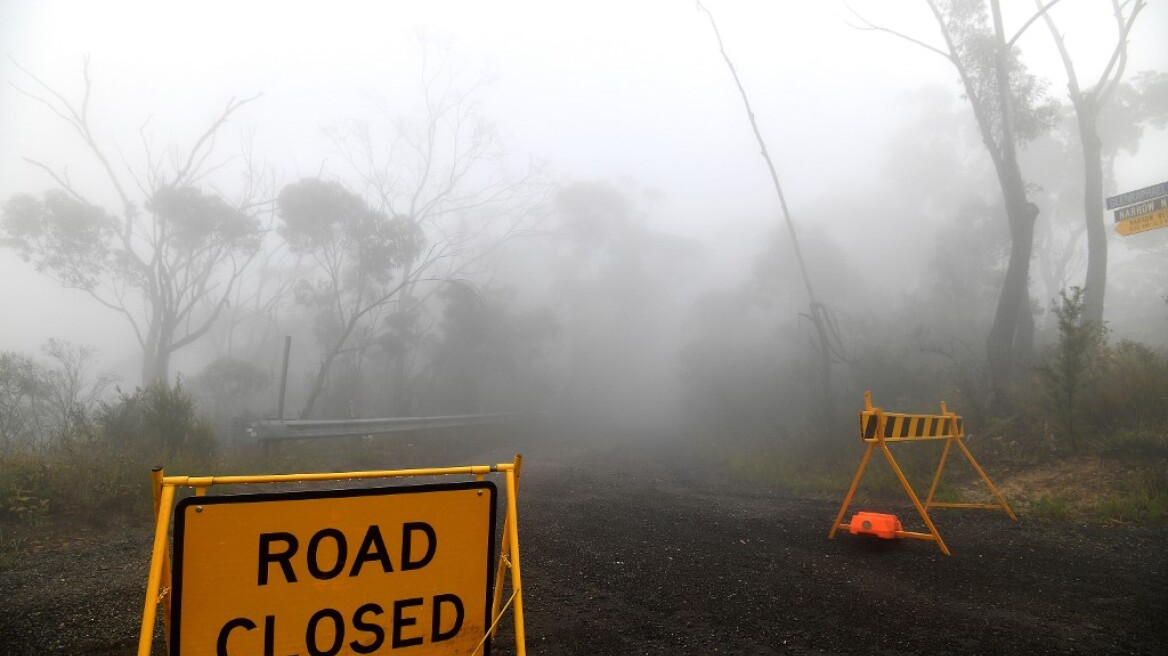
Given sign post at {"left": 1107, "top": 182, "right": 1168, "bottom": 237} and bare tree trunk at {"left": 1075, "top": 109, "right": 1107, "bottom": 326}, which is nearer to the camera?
sign post at {"left": 1107, "top": 182, "right": 1168, "bottom": 237}

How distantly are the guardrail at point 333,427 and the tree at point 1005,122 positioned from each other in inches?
483

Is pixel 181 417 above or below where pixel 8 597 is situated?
above

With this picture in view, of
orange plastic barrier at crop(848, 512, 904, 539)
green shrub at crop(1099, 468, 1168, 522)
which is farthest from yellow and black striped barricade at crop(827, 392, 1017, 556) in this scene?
green shrub at crop(1099, 468, 1168, 522)

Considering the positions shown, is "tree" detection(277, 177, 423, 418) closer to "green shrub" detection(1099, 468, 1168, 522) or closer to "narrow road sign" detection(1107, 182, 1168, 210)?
"narrow road sign" detection(1107, 182, 1168, 210)

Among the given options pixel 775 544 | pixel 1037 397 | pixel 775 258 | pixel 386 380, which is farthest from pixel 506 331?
pixel 775 544

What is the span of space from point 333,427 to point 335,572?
9.96m

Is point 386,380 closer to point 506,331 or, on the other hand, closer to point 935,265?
point 506,331

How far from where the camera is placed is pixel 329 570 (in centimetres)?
236

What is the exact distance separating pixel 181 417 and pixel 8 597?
5492 millimetres

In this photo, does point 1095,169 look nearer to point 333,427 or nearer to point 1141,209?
point 1141,209

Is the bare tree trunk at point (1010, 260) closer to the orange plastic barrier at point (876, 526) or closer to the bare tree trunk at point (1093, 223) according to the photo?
the bare tree trunk at point (1093, 223)

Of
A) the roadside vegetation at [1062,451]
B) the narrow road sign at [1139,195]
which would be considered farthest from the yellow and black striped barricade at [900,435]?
the narrow road sign at [1139,195]

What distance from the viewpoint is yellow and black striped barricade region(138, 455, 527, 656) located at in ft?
7.22

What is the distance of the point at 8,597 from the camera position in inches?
157
